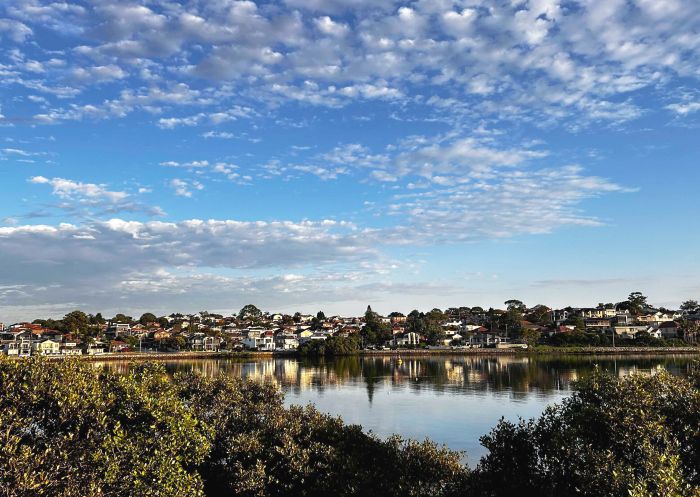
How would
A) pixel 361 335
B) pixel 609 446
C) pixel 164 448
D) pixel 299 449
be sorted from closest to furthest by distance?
pixel 609 446
pixel 164 448
pixel 299 449
pixel 361 335

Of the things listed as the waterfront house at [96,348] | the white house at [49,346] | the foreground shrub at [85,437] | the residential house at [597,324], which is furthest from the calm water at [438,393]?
the white house at [49,346]

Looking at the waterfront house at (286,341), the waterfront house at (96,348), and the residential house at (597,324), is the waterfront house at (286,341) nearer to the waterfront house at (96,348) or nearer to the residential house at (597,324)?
the waterfront house at (96,348)

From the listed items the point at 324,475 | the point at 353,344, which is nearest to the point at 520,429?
the point at 324,475

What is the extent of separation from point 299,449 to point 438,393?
50.1 m

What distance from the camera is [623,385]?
641 inches

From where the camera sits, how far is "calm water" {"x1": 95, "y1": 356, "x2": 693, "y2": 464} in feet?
150

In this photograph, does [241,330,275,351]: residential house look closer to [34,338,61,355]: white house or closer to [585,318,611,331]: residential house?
[34,338,61,355]: white house

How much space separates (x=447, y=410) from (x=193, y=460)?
4035 cm

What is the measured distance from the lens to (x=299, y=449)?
63.6 feet

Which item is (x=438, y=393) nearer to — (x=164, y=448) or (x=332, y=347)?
(x=164, y=448)

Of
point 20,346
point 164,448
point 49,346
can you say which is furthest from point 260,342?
point 164,448

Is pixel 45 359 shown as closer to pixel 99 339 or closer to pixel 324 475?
pixel 324 475

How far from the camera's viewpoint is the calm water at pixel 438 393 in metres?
45.6

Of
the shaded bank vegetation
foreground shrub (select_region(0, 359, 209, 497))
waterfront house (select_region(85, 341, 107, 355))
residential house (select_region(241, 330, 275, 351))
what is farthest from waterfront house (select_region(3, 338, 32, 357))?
foreground shrub (select_region(0, 359, 209, 497))
